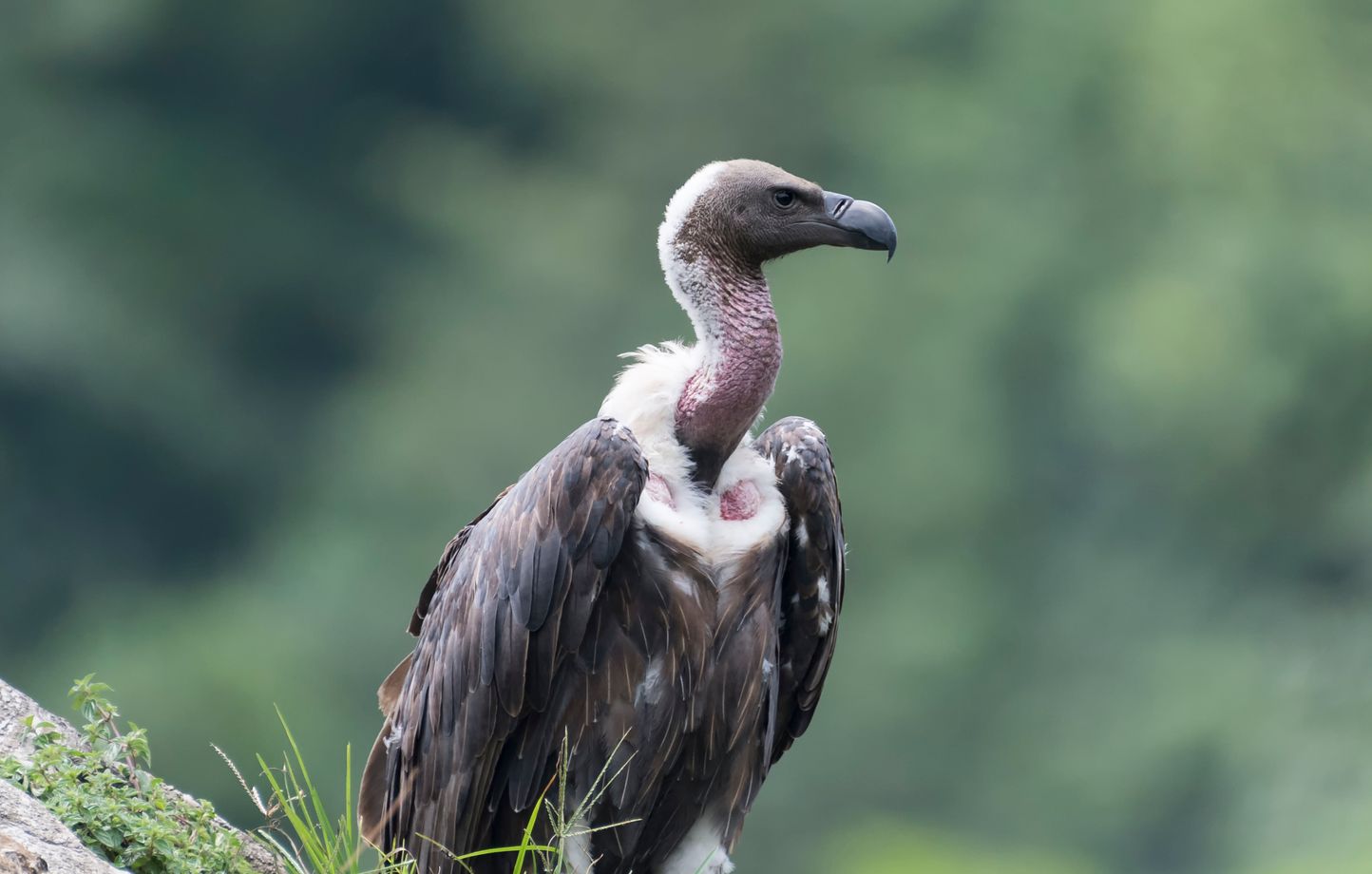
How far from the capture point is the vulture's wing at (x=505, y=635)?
396cm

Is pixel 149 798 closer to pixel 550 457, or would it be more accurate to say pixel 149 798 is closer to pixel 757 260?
pixel 550 457

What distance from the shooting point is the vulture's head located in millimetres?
4336

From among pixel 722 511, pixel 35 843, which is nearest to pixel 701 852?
pixel 722 511

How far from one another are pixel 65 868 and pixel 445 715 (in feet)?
3.83

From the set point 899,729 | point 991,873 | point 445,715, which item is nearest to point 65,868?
point 445,715

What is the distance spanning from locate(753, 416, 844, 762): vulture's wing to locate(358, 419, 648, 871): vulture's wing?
0.46 m

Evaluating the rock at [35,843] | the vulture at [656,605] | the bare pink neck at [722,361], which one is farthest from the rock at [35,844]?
the bare pink neck at [722,361]

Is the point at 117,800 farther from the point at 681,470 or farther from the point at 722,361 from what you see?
the point at 722,361

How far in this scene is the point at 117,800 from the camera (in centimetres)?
380

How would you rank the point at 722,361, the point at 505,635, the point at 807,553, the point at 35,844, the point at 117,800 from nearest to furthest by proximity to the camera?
1. the point at 35,844
2. the point at 117,800
3. the point at 505,635
4. the point at 722,361
5. the point at 807,553

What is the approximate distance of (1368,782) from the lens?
1362 centimetres

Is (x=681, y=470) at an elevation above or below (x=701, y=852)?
above

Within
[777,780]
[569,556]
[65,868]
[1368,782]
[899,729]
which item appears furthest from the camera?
[899,729]

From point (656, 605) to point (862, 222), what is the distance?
43.1 inches
